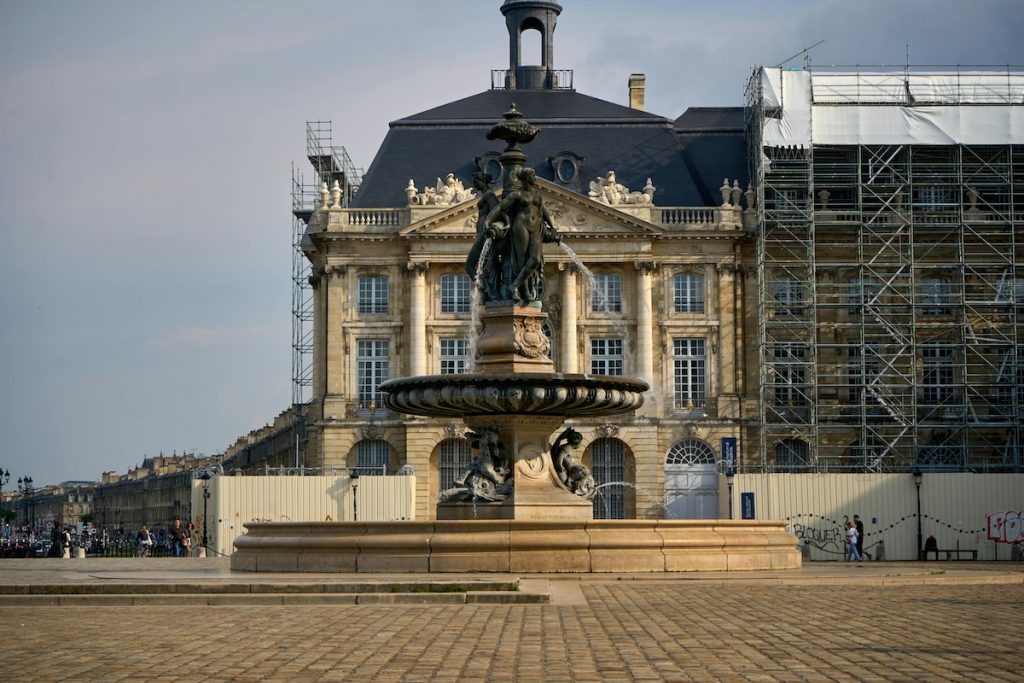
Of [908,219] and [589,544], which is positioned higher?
[908,219]

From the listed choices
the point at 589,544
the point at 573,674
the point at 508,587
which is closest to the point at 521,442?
the point at 589,544

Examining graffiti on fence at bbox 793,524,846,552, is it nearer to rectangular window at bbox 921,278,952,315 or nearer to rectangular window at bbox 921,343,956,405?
rectangular window at bbox 921,343,956,405

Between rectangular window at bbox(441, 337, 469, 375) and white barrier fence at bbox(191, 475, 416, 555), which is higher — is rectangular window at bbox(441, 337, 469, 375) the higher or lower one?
the higher one

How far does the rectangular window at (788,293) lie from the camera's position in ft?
203

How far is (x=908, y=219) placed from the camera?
2327 inches

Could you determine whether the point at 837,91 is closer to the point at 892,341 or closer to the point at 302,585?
the point at 892,341

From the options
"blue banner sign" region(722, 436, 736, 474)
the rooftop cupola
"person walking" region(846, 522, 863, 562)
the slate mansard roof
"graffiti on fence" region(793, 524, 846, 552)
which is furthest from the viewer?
the rooftop cupola

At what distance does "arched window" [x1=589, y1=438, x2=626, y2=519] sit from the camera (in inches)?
2406

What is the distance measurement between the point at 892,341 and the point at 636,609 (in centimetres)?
4541

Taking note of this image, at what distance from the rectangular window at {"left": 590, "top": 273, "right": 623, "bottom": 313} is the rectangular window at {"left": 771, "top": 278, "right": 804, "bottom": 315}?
17.3 feet

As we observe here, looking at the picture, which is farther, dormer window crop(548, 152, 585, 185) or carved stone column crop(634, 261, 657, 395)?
dormer window crop(548, 152, 585, 185)

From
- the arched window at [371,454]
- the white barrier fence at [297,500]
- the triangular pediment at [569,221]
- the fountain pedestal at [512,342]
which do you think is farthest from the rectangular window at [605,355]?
the fountain pedestal at [512,342]

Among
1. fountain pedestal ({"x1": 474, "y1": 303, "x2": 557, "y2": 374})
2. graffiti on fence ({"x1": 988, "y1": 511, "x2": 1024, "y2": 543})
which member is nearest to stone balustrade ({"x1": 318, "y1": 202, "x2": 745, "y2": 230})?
graffiti on fence ({"x1": 988, "y1": 511, "x2": 1024, "y2": 543})

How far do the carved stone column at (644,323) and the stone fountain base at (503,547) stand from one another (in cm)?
3821
